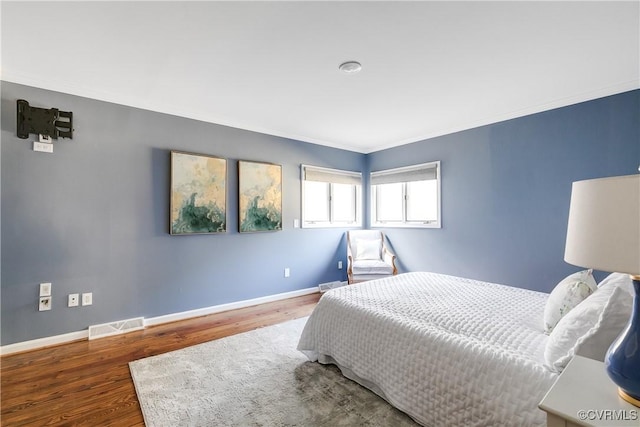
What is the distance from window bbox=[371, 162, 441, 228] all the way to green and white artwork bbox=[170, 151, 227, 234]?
2.65 meters

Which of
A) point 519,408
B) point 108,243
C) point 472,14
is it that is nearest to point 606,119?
point 472,14

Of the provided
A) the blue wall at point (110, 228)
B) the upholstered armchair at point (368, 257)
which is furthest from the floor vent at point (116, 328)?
the upholstered armchair at point (368, 257)

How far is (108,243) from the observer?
112 inches

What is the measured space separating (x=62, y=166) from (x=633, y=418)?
13.0 feet

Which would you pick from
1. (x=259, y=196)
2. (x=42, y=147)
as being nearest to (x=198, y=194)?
(x=259, y=196)

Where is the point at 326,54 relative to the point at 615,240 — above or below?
above

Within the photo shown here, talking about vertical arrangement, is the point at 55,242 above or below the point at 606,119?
below

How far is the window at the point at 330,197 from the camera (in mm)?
4434

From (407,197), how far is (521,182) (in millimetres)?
1615

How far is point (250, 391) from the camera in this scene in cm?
191

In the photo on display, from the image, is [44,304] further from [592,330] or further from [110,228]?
[592,330]

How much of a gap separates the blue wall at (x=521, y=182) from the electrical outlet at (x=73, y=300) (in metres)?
4.16

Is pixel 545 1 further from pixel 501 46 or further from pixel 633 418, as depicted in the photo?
pixel 633 418

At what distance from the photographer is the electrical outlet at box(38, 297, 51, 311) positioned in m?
2.53
